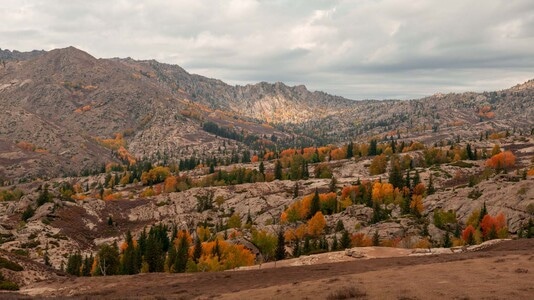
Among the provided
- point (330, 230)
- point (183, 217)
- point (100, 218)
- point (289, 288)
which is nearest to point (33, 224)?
point (100, 218)

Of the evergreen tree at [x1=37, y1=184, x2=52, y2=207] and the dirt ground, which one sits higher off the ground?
the dirt ground

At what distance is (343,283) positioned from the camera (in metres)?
45.2

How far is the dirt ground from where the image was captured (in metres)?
36.4

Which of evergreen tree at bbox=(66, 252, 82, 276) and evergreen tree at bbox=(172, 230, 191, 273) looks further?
evergreen tree at bbox=(66, 252, 82, 276)

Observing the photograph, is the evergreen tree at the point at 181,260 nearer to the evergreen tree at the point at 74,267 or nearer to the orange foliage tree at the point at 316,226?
the evergreen tree at the point at 74,267

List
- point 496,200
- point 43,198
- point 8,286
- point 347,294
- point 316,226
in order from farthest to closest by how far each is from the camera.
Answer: point 43,198
point 316,226
point 496,200
point 8,286
point 347,294

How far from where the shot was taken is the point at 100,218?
196625 mm

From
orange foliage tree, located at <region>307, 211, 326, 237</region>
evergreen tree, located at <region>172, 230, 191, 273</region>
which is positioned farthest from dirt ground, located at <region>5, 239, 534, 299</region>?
orange foliage tree, located at <region>307, 211, 326, 237</region>

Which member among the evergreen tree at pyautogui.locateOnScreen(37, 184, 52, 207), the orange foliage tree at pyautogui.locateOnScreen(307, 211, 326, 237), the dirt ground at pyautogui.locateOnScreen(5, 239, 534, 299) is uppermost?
the dirt ground at pyautogui.locateOnScreen(5, 239, 534, 299)

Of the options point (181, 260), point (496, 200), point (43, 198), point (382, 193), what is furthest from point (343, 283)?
point (43, 198)

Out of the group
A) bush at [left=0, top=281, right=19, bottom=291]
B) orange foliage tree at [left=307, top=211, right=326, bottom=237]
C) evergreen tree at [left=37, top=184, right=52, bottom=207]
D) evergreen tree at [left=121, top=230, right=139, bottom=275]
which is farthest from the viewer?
evergreen tree at [left=37, top=184, right=52, bottom=207]

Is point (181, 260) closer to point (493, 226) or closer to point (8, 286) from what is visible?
point (8, 286)

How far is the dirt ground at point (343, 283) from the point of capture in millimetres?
36438

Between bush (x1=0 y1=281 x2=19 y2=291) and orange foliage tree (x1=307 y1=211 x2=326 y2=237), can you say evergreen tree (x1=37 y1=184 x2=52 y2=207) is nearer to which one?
orange foliage tree (x1=307 y1=211 x2=326 y2=237)
